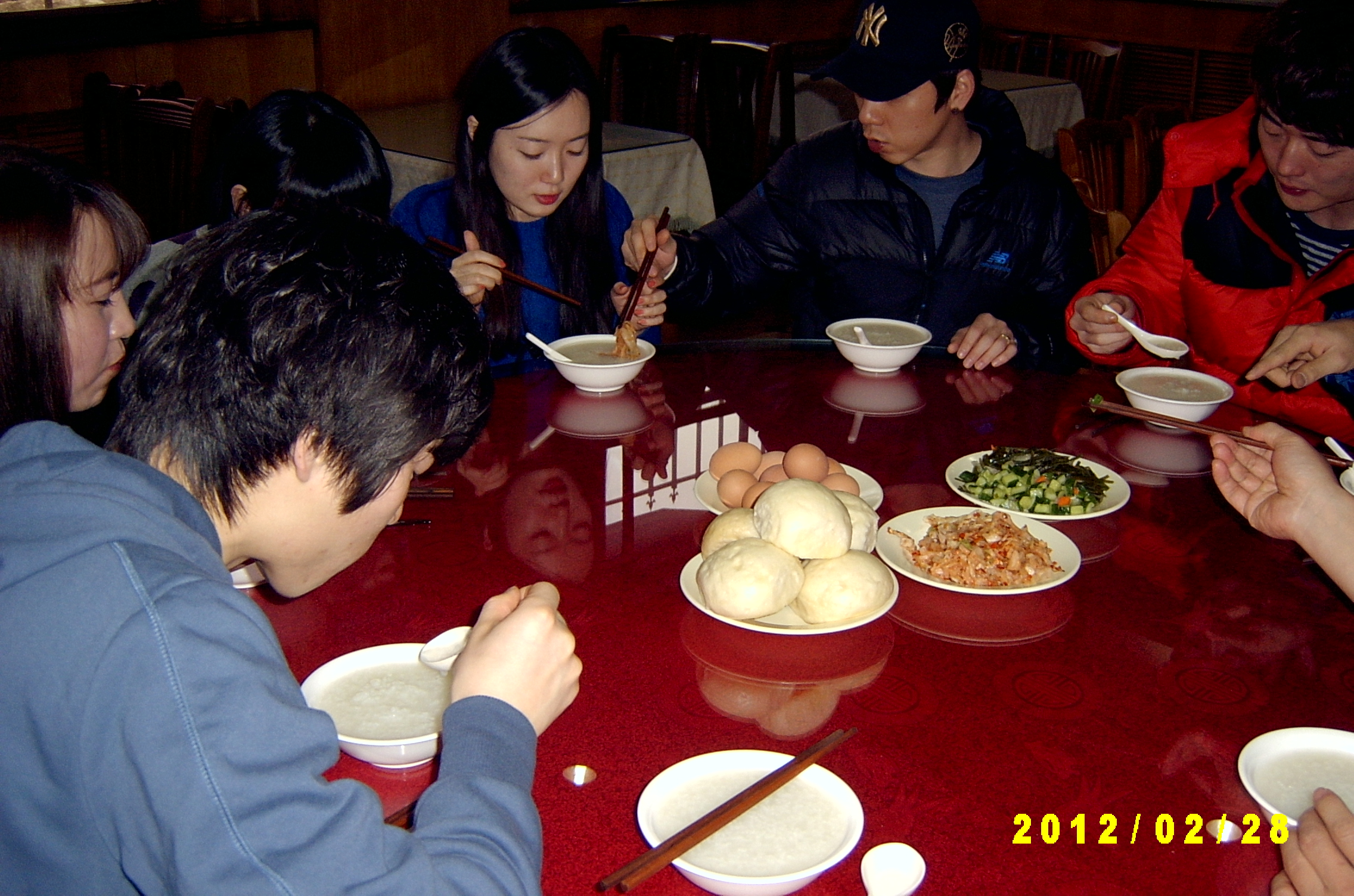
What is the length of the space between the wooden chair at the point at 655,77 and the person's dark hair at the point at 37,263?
3.19 m

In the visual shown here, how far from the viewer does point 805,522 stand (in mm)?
1373

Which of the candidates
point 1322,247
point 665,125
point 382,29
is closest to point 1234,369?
point 1322,247

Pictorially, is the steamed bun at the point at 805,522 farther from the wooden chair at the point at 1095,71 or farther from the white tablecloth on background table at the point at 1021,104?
the wooden chair at the point at 1095,71

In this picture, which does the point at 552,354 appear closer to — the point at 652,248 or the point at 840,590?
the point at 652,248

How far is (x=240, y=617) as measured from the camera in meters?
0.88

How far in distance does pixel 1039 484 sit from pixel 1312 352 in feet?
2.28

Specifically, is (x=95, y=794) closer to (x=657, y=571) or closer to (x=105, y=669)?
(x=105, y=669)

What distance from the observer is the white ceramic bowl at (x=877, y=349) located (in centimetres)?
221

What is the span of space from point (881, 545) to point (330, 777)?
31.9 inches

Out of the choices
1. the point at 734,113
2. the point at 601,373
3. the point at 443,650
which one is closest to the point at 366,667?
the point at 443,650

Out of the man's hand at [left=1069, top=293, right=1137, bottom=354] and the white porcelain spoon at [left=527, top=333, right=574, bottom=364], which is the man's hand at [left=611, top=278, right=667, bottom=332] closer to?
the white porcelain spoon at [left=527, top=333, right=574, bottom=364]

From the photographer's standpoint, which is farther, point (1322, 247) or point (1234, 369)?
point (1234, 369)

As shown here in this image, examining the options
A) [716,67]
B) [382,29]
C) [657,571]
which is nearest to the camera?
[657,571]

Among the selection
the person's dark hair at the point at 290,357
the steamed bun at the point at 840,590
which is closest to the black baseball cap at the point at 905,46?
the steamed bun at the point at 840,590
